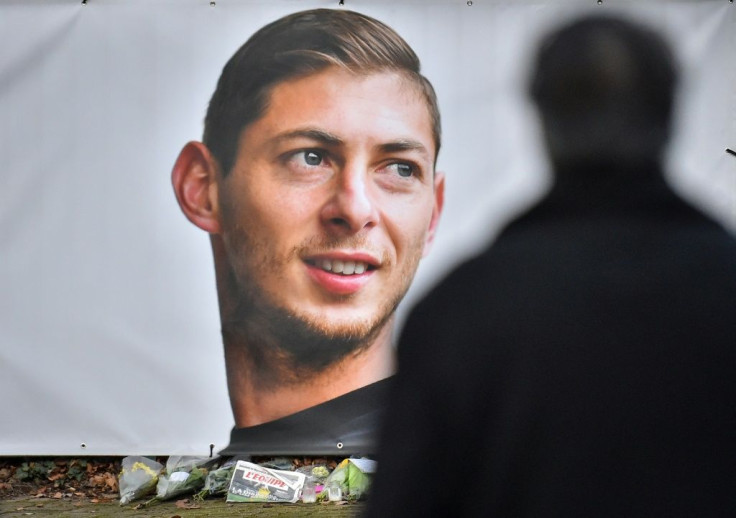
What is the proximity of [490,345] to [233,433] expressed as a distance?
374 cm

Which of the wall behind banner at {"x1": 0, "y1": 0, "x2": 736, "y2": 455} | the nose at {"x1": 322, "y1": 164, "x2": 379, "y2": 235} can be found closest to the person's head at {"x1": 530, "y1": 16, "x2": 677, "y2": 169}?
the nose at {"x1": 322, "y1": 164, "x2": 379, "y2": 235}

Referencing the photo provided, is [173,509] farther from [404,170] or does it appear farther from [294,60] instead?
[294,60]

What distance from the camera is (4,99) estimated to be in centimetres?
479

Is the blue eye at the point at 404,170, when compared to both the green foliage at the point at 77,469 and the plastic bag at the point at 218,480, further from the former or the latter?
the green foliage at the point at 77,469

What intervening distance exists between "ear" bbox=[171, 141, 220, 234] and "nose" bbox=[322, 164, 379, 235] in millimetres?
587

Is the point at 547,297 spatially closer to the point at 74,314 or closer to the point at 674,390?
the point at 674,390

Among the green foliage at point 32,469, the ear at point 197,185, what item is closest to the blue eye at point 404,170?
the ear at point 197,185

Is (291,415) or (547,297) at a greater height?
(291,415)

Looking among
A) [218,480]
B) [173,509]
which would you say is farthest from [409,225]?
[173,509]

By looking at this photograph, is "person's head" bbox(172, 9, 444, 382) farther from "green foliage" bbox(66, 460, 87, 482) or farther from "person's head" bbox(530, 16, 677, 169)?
"person's head" bbox(530, 16, 677, 169)

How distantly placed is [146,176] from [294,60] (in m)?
0.94

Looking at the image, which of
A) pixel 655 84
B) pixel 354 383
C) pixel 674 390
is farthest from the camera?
pixel 354 383

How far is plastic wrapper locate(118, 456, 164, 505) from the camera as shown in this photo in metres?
4.67

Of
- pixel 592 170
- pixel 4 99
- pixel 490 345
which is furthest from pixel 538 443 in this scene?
pixel 4 99
